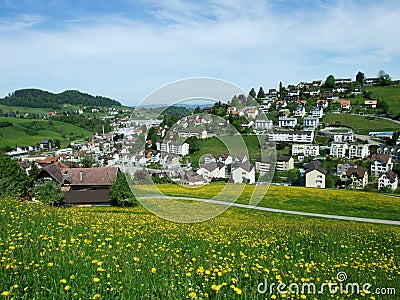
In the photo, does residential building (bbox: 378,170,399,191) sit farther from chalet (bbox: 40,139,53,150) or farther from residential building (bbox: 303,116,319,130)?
chalet (bbox: 40,139,53,150)

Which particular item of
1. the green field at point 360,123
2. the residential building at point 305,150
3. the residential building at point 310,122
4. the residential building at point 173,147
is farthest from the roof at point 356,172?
the residential building at point 173,147

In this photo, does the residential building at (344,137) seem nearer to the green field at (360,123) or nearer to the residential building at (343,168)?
the green field at (360,123)

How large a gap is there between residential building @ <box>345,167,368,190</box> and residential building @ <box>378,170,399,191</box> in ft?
12.8

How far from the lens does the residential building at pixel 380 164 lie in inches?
3671

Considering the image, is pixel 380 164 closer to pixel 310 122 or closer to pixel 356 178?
pixel 356 178

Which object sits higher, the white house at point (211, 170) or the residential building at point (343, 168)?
the white house at point (211, 170)

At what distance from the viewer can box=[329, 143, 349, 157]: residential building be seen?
113 m

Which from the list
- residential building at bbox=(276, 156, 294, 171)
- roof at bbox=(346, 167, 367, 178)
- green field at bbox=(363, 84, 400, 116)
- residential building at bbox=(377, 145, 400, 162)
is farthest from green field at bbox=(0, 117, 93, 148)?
green field at bbox=(363, 84, 400, 116)

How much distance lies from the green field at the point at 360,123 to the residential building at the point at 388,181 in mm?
54974

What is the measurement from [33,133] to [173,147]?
572 feet

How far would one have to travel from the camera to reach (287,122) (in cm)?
15625

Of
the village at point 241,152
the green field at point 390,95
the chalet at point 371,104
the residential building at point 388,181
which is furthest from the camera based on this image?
the chalet at point 371,104

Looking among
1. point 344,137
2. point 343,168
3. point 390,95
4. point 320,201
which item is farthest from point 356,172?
point 390,95

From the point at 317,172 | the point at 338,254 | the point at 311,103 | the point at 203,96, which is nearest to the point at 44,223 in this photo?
the point at 203,96
